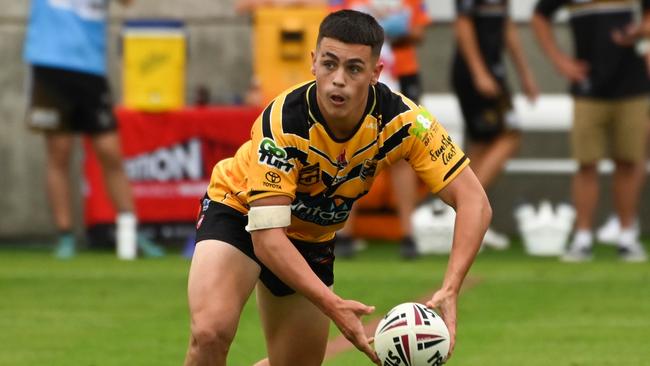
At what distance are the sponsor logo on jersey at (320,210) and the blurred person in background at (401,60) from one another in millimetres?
4974

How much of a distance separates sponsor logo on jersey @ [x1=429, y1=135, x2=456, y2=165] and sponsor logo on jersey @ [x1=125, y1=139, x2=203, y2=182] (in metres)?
6.67

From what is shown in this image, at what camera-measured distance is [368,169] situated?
220 inches

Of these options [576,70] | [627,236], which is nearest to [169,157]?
[576,70]

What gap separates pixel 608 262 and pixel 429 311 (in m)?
5.87

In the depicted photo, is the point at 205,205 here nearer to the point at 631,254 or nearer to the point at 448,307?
the point at 448,307

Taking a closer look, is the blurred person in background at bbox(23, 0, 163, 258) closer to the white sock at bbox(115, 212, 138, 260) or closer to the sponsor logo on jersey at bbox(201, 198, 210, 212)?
the white sock at bbox(115, 212, 138, 260)

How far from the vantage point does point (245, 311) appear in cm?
868

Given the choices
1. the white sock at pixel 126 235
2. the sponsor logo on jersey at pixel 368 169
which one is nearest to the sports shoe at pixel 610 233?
the white sock at pixel 126 235

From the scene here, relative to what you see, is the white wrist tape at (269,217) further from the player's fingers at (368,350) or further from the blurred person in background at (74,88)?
the blurred person in background at (74,88)

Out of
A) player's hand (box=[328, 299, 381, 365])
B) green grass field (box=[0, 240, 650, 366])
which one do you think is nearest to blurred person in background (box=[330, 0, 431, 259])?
green grass field (box=[0, 240, 650, 366])

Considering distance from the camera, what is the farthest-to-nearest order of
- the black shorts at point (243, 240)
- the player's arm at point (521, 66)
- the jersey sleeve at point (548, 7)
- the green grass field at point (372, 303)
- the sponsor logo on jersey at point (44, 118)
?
the player's arm at point (521, 66) < the jersey sleeve at point (548, 7) < the sponsor logo on jersey at point (44, 118) < the green grass field at point (372, 303) < the black shorts at point (243, 240)

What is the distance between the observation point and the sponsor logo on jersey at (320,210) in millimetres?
5660

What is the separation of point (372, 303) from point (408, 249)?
2.32 metres

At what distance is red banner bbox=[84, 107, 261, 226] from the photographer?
11945 millimetres
